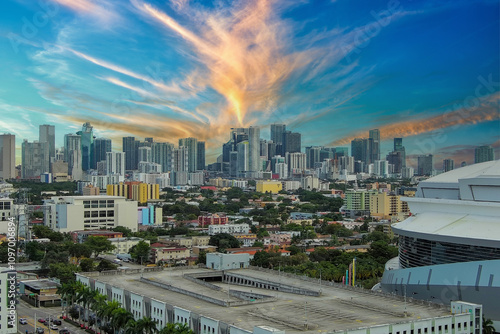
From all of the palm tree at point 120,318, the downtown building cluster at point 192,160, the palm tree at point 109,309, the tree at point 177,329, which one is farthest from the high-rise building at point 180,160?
the tree at point 177,329

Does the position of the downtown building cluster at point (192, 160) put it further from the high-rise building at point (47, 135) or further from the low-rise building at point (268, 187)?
the low-rise building at point (268, 187)

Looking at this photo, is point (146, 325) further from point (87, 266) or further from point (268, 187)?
Result: point (268, 187)

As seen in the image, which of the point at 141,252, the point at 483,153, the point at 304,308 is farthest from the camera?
the point at 483,153

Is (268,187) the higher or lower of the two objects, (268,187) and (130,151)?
the lower

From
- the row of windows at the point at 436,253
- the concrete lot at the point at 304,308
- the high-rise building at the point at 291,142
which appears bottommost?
the concrete lot at the point at 304,308

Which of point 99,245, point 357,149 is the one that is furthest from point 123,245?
point 357,149

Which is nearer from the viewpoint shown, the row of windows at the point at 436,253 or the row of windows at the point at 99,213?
the row of windows at the point at 436,253

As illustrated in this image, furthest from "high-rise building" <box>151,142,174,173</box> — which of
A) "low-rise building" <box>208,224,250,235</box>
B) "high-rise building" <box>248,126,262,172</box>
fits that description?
"low-rise building" <box>208,224,250,235</box>
